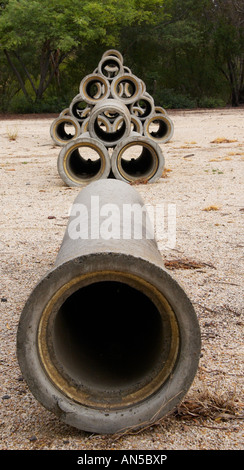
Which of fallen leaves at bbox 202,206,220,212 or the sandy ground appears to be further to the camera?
fallen leaves at bbox 202,206,220,212

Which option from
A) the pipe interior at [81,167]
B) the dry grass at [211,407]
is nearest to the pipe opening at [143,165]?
the pipe interior at [81,167]

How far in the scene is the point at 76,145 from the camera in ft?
24.5

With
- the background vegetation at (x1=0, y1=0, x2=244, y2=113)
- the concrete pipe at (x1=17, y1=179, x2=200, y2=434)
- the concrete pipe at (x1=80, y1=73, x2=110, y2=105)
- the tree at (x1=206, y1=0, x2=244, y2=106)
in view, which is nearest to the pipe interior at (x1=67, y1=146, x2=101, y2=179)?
the concrete pipe at (x1=80, y1=73, x2=110, y2=105)

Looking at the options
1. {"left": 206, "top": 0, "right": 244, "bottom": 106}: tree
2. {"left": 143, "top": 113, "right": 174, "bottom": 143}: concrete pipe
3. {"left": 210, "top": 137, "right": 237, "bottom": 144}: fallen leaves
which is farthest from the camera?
{"left": 206, "top": 0, "right": 244, "bottom": 106}: tree

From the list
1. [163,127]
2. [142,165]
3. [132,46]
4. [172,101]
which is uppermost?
[132,46]

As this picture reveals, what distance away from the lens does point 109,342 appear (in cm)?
257

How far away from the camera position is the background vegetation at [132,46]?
21.6m

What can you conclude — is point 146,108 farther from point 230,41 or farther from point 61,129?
point 230,41

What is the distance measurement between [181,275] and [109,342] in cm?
147

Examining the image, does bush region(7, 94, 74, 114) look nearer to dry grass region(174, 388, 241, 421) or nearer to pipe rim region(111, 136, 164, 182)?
pipe rim region(111, 136, 164, 182)

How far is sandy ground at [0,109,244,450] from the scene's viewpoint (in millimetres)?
2154

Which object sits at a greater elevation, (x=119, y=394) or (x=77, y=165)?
(x=119, y=394)

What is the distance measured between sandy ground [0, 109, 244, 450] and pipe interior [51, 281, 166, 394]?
232 mm

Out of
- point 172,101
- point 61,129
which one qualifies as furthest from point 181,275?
point 172,101
